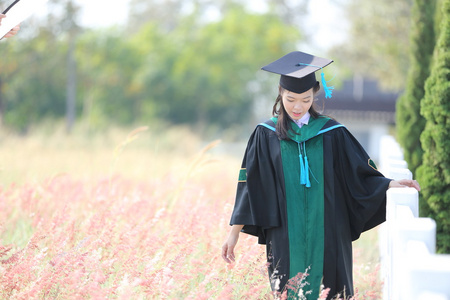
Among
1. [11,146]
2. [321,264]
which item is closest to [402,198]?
[321,264]

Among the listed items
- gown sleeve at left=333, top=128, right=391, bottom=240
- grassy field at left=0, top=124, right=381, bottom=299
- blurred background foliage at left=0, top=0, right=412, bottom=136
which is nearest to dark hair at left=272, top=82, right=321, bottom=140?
gown sleeve at left=333, top=128, right=391, bottom=240

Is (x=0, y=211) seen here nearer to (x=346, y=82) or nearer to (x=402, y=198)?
(x=402, y=198)

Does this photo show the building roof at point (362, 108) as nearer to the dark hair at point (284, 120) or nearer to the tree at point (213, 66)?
the tree at point (213, 66)

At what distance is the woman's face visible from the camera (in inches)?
125

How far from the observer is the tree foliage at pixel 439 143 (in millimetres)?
4508

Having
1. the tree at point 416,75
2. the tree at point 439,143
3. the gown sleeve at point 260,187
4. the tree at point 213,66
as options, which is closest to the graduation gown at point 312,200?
the gown sleeve at point 260,187

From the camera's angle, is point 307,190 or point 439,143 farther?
point 439,143

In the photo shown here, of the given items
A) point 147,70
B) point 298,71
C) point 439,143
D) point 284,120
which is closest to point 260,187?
point 284,120

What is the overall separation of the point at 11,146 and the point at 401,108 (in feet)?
→ 20.8

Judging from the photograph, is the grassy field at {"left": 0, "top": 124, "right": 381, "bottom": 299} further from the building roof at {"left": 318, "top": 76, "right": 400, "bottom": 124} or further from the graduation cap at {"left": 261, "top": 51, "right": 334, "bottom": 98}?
the building roof at {"left": 318, "top": 76, "right": 400, "bottom": 124}

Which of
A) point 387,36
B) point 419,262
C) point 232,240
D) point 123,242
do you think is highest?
point 419,262

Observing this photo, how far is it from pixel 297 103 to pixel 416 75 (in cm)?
498

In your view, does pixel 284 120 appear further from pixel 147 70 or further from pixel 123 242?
pixel 147 70

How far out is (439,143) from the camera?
4516 mm
